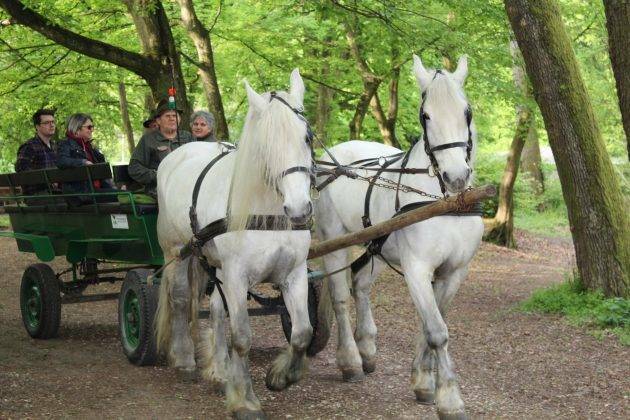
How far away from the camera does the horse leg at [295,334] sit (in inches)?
224

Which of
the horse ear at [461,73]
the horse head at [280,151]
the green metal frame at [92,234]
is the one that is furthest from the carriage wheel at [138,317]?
the horse ear at [461,73]

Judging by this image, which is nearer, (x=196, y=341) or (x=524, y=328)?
(x=196, y=341)

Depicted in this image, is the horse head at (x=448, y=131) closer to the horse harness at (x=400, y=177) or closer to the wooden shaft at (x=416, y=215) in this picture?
the horse harness at (x=400, y=177)

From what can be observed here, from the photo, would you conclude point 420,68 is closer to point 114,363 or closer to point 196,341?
point 196,341

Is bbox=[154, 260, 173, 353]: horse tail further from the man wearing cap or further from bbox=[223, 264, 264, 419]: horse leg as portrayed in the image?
bbox=[223, 264, 264, 419]: horse leg

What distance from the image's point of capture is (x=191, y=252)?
249 inches

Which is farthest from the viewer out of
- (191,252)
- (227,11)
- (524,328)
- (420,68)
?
(227,11)

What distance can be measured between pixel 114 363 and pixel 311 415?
236 centimetres

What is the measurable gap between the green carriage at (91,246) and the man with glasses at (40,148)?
0.92ft

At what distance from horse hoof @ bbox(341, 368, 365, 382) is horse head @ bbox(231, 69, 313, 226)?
189 cm

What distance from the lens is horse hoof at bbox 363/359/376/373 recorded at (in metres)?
7.10

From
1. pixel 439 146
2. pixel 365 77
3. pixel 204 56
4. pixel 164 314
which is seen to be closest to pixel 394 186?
pixel 439 146

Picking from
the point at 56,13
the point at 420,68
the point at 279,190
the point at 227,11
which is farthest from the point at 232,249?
the point at 227,11

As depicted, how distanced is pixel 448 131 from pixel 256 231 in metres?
1.39
